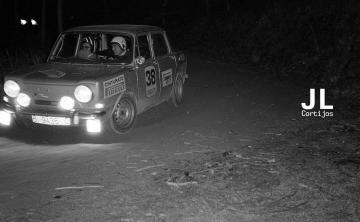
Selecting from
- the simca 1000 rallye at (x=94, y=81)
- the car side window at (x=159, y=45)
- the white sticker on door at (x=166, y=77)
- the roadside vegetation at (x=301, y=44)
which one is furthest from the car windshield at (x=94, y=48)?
the roadside vegetation at (x=301, y=44)

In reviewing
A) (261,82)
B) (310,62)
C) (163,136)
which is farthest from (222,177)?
(310,62)

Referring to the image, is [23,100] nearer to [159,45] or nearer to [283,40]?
[159,45]

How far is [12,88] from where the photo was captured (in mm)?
7688

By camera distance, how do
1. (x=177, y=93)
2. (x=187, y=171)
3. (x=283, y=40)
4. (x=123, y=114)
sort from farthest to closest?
(x=283, y=40) < (x=177, y=93) < (x=123, y=114) < (x=187, y=171)

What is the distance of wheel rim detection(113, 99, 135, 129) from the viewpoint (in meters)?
7.91

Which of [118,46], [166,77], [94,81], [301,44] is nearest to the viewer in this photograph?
[94,81]

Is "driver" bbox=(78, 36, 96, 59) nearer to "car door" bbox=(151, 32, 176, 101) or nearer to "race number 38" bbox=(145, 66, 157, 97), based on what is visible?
"race number 38" bbox=(145, 66, 157, 97)

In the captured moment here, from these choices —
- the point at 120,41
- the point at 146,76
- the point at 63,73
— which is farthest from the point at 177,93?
the point at 63,73

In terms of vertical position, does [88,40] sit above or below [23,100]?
above

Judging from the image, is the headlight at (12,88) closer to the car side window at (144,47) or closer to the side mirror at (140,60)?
the side mirror at (140,60)

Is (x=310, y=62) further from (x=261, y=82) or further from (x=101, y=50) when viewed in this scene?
(x=101, y=50)

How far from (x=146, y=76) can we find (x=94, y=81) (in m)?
1.51

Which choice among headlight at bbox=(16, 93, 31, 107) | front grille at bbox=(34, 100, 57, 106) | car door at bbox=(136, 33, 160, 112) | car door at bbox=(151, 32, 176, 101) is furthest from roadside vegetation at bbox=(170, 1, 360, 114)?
headlight at bbox=(16, 93, 31, 107)

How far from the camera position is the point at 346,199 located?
518cm
